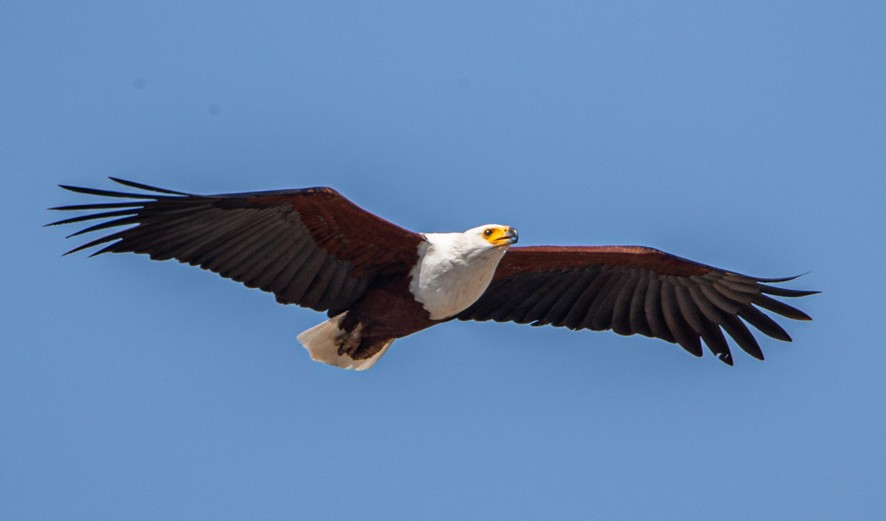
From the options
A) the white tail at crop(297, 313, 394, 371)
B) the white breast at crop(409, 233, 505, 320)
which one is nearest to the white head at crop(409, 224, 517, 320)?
the white breast at crop(409, 233, 505, 320)

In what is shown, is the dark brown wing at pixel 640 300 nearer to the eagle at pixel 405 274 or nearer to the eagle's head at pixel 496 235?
the eagle at pixel 405 274

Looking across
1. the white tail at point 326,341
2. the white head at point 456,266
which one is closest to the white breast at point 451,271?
the white head at point 456,266

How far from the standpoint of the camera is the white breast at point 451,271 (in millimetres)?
12172

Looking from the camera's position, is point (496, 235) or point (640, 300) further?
point (640, 300)

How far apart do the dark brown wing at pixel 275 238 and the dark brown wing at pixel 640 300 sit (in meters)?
1.45

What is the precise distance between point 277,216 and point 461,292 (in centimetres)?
169

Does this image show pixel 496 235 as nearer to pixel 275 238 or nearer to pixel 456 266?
pixel 456 266

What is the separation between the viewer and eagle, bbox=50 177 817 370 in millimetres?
11844

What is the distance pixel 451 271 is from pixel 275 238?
1.50 m

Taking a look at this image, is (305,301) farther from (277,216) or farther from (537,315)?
(537,315)

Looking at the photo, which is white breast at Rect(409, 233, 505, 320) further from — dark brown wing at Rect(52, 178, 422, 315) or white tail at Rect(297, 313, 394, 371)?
white tail at Rect(297, 313, 394, 371)

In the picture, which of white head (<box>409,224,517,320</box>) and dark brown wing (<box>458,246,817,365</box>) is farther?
dark brown wing (<box>458,246,817,365</box>)

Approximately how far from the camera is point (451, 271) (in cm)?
1223

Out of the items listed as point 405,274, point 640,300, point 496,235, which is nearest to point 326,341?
point 405,274
